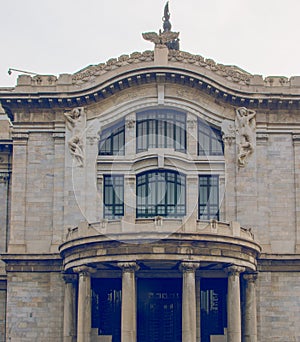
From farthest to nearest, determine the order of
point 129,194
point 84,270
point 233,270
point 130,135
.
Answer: point 130,135 < point 129,194 < point 84,270 < point 233,270

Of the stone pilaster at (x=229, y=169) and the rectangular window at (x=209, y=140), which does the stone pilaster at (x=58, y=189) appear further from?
the stone pilaster at (x=229, y=169)

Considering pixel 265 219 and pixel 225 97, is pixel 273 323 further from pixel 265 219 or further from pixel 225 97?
pixel 225 97

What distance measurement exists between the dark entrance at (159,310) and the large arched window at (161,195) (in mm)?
4243

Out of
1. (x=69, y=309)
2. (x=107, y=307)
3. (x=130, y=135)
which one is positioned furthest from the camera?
(x=130, y=135)

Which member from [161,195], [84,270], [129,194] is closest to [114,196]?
[129,194]

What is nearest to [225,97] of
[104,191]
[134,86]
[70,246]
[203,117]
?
[203,117]

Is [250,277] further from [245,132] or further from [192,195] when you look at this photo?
[245,132]

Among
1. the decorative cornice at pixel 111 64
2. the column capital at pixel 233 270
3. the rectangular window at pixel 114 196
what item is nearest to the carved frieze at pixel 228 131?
the decorative cornice at pixel 111 64

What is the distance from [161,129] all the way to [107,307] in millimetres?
11385

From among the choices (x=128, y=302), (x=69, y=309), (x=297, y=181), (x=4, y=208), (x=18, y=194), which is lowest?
(x=69, y=309)

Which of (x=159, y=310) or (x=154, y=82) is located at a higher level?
(x=154, y=82)

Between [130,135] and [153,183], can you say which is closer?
[153,183]

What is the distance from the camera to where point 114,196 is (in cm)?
5503

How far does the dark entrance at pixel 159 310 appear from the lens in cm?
5228
